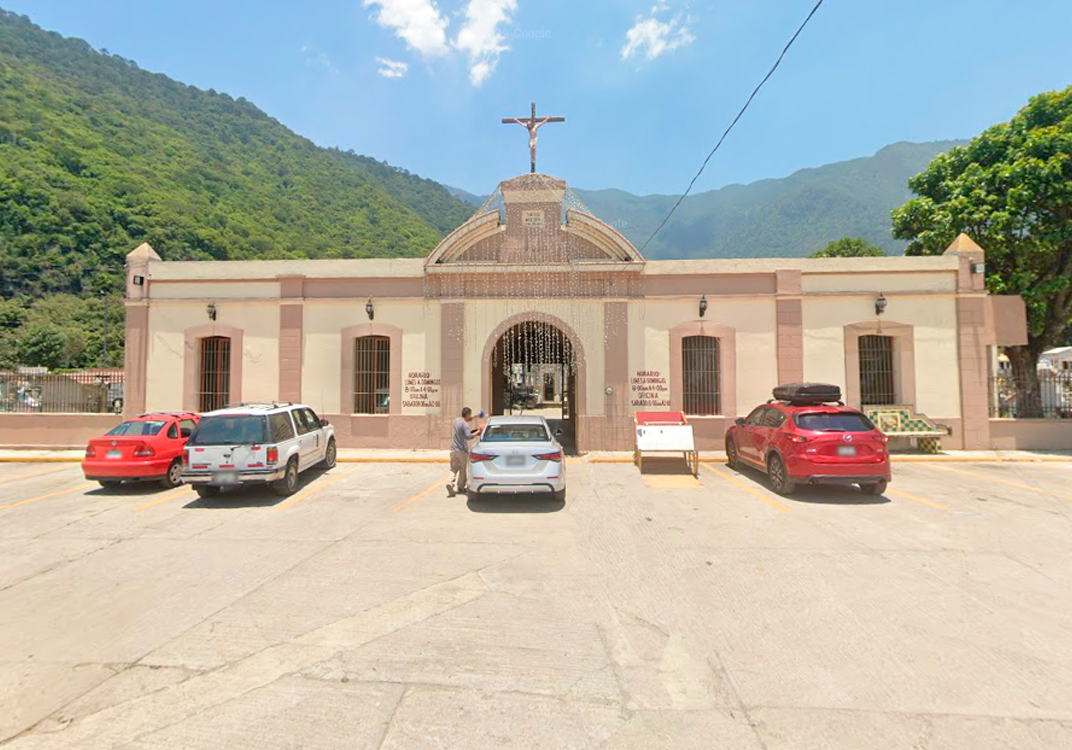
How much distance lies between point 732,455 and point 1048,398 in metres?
10.5

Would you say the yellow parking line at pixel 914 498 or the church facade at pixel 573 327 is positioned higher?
the church facade at pixel 573 327

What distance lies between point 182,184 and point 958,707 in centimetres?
9361

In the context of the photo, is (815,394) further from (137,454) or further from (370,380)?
(137,454)

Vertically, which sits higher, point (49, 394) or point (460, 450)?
point (49, 394)

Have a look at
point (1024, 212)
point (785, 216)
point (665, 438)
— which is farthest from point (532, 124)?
point (785, 216)

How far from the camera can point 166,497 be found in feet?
30.2

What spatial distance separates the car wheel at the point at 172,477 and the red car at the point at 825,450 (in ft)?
39.2

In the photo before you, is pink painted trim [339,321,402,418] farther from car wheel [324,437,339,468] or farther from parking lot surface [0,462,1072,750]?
parking lot surface [0,462,1072,750]

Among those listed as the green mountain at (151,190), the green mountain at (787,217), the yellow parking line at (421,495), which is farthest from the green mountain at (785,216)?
the yellow parking line at (421,495)

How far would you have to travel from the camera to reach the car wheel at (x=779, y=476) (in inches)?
350

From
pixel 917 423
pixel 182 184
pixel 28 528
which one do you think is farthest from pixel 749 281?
pixel 182 184

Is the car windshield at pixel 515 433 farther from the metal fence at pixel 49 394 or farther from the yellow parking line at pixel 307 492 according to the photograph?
the metal fence at pixel 49 394

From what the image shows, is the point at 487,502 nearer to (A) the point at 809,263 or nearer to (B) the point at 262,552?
(B) the point at 262,552

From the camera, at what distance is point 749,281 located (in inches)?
550
